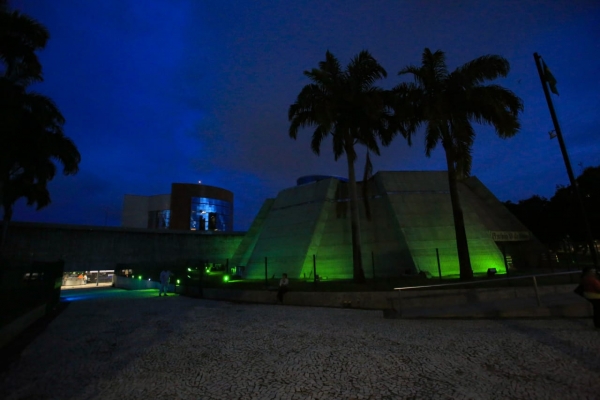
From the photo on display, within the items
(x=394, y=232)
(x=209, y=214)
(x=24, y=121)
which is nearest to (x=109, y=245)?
(x=24, y=121)

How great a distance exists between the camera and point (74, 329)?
10156mm

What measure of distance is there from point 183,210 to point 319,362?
222 ft

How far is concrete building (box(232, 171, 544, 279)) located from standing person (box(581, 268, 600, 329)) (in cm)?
1170

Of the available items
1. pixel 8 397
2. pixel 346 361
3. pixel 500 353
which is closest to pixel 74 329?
pixel 8 397

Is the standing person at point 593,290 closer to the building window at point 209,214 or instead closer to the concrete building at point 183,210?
the building window at point 209,214

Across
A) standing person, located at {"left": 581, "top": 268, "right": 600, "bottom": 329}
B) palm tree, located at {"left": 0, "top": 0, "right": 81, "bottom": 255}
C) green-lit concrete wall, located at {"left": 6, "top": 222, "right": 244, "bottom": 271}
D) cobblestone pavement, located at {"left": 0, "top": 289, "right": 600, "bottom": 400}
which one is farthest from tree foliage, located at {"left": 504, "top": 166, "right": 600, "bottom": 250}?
palm tree, located at {"left": 0, "top": 0, "right": 81, "bottom": 255}

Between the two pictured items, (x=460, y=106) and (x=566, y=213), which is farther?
(x=566, y=213)

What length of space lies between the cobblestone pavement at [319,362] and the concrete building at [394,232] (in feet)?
38.7

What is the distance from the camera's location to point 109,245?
37.2 m

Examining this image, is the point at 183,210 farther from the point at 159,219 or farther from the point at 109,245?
the point at 109,245

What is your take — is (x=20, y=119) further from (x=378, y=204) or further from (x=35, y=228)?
(x=378, y=204)

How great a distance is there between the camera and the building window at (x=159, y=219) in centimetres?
7125

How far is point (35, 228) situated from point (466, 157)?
4240cm

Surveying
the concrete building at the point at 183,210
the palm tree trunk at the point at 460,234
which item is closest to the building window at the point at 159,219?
the concrete building at the point at 183,210
